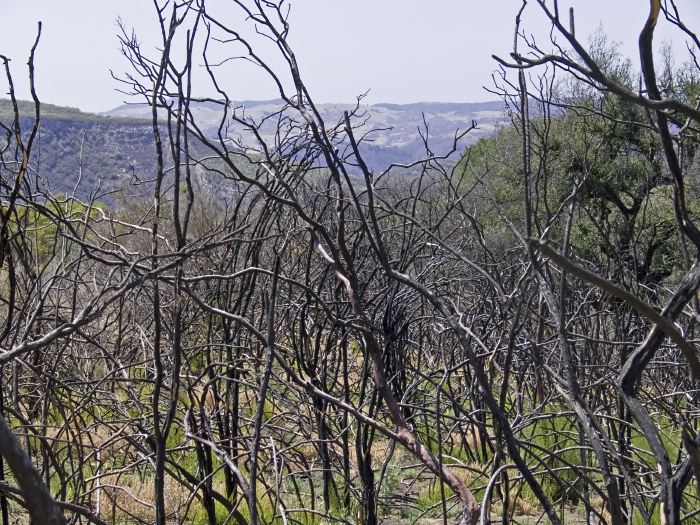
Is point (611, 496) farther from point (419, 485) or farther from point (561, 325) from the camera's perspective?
point (419, 485)

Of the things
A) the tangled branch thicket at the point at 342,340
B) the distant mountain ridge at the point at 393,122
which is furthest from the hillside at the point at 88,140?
the tangled branch thicket at the point at 342,340

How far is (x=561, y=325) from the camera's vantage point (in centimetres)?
175

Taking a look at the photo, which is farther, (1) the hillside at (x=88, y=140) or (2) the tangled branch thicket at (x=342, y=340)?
(1) the hillside at (x=88, y=140)

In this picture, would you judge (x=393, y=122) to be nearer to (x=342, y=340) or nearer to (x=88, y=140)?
(x=88, y=140)

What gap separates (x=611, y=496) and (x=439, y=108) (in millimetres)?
151331

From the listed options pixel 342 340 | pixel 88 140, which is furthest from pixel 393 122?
pixel 342 340

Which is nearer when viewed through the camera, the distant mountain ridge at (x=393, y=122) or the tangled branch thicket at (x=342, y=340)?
the tangled branch thicket at (x=342, y=340)

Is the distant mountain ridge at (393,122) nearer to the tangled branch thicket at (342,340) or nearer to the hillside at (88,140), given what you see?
the tangled branch thicket at (342,340)

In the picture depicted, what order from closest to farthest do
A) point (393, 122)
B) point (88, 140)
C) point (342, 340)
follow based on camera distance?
point (342, 340), point (88, 140), point (393, 122)

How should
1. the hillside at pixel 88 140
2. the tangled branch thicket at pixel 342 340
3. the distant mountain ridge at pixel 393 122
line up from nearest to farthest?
the tangled branch thicket at pixel 342 340, the distant mountain ridge at pixel 393 122, the hillside at pixel 88 140

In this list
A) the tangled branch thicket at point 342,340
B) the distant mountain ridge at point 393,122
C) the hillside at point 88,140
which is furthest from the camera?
the hillside at point 88,140

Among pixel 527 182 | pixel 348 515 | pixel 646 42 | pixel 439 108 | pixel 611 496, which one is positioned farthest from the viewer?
pixel 439 108

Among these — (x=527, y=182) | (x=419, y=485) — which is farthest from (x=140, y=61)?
(x=419, y=485)

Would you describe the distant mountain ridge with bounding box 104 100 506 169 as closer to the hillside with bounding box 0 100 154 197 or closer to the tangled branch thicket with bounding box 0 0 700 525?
the tangled branch thicket with bounding box 0 0 700 525
